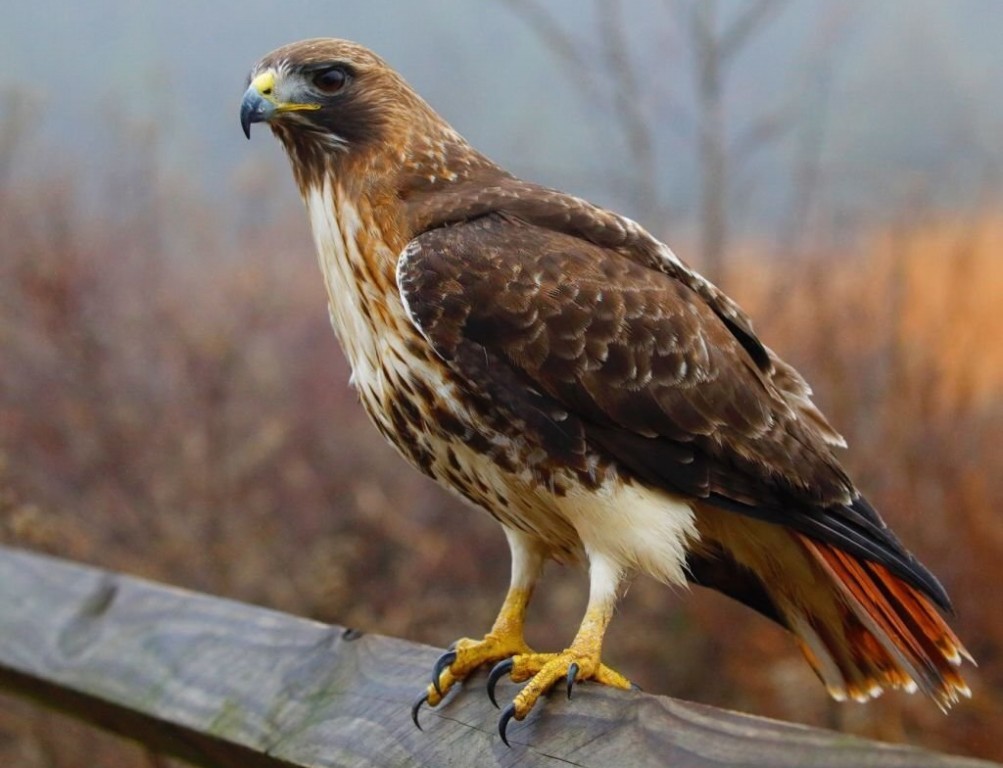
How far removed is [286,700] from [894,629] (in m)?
1.04

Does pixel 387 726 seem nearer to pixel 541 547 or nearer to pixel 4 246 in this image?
pixel 541 547

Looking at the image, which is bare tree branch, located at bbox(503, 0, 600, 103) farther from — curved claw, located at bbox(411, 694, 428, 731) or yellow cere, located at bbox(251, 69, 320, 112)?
curved claw, located at bbox(411, 694, 428, 731)

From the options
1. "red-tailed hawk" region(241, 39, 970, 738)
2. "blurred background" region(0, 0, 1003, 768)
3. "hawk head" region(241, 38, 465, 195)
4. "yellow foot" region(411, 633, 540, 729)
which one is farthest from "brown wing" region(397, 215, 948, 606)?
"blurred background" region(0, 0, 1003, 768)

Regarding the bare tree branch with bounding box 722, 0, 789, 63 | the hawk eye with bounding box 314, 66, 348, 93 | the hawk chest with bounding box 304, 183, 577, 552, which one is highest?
the bare tree branch with bounding box 722, 0, 789, 63

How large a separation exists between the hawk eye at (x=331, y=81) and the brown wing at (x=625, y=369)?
44cm

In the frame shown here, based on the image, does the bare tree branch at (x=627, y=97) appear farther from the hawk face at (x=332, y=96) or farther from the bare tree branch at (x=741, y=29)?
the hawk face at (x=332, y=96)

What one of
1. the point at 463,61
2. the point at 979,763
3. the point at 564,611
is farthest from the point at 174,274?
the point at 979,763

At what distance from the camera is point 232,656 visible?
228 cm

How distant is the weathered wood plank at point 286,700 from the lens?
158 centimetres

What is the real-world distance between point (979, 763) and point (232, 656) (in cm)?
136

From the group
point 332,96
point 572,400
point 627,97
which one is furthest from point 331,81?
point 627,97

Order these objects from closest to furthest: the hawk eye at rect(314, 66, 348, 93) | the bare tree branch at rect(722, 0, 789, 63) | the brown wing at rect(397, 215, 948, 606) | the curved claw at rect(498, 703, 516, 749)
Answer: the curved claw at rect(498, 703, 516, 749)
the brown wing at rect(397, 215, 948, 606)
the hawk eye at rect(314, 66, 348, 93)
the bare tree branch at rect(722, 0, 789, 63)

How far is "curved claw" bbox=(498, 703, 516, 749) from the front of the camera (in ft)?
6.03

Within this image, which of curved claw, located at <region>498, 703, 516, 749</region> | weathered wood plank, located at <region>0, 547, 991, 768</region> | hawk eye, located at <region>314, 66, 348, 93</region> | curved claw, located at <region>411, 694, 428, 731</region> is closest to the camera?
weathered wood plank, located at <region>0, 547, 991, 768</region>
